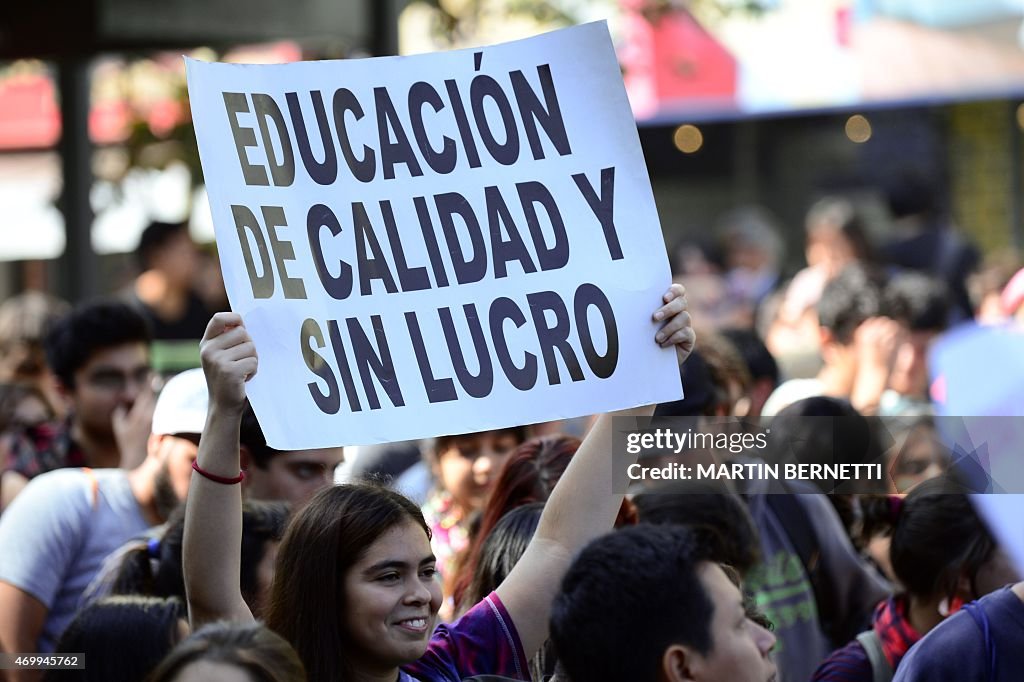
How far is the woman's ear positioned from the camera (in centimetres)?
260

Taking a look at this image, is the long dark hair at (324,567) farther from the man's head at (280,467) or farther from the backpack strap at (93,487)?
the backpack strap at (93,487)

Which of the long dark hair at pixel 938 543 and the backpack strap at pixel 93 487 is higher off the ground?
the backpack strap at pixel 93 487

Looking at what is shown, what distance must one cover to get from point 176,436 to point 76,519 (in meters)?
0.35

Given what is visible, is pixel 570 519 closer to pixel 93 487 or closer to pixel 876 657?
pixel 876 657

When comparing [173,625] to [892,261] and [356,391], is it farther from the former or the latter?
[892,261]

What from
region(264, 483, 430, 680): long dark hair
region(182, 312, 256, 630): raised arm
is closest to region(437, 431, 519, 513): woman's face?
region(264, 483, 430, 680): long dark hair

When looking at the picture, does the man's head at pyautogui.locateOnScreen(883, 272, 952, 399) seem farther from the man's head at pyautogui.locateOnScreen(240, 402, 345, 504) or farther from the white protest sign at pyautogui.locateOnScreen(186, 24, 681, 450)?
the white protest sign at pyautogui.locateOnScreen(186, 24, 681, 450)

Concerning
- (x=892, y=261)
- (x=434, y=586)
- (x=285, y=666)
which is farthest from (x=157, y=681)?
(x=892, y=261)

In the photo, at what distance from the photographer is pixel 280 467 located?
14.5 feet

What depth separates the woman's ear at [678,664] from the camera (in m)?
2.60

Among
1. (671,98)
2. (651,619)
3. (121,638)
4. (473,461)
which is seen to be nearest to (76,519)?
(121,638)

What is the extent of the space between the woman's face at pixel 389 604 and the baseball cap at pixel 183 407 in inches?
54.9

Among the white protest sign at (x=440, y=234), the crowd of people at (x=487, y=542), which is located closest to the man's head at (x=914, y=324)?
the crowd of people at (x=487, y=542)

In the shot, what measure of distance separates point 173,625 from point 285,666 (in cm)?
88
